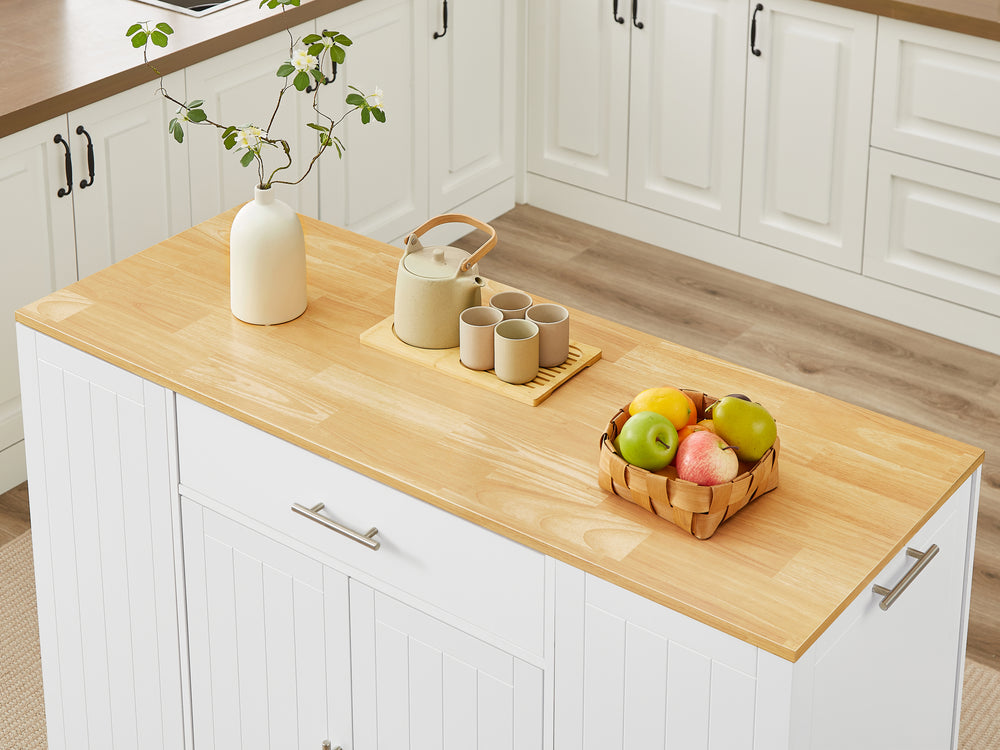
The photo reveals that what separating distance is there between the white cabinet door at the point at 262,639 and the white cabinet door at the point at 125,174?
1328 mm

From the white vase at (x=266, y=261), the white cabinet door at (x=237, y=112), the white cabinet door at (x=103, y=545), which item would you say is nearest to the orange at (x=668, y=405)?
the white vase at (x=266, y=261)

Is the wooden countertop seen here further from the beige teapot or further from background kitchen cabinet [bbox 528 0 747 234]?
background kitchen cabinet [bbox 528 0 747 234]

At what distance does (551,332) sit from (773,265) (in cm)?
232

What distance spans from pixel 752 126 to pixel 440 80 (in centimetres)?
91

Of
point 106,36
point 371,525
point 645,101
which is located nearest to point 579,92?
point 645,101

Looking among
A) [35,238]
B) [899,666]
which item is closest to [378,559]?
[899,666]

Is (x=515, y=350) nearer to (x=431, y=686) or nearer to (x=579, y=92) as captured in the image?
(x=431, y=686)

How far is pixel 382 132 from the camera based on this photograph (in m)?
3.97

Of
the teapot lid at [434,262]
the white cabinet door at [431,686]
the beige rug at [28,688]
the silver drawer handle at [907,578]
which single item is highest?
the teapot lid at [434,262]

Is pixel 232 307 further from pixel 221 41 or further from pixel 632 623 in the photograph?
pixel 221 41

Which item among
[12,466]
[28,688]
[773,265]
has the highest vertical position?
[773,265]

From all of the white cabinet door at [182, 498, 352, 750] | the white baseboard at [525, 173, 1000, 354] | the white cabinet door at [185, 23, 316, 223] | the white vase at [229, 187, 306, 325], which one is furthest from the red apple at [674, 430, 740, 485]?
the white baseboard at [525, 173, 1000, 354]

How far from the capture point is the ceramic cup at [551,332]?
1.97 metres

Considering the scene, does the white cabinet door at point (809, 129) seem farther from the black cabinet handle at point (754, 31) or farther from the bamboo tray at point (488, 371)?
the bamboo tray at point (488, 371)
